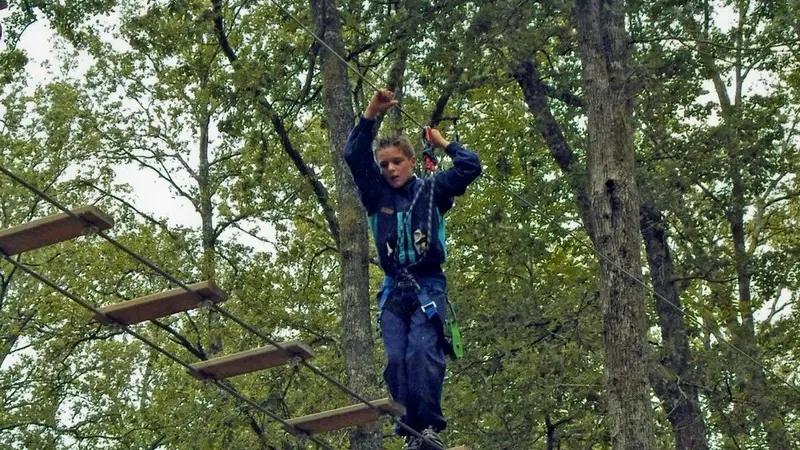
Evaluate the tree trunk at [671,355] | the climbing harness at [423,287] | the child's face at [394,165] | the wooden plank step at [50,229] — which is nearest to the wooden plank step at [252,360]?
the climbing harness at [423,287]

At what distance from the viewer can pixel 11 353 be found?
26.3 meters

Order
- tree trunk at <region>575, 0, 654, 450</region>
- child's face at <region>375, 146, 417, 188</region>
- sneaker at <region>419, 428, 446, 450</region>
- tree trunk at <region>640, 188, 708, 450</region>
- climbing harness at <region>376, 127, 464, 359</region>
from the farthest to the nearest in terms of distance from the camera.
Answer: tree trunk at <region>640, 188, 708, 450</region> < tree trunk at <region>575, 0, 654, 450</region> < child's face at <region>375, 146, 417, 188</region> < climbing harness at <region>376, 127, 464, 359</region> < sneaker at <region>419, 428, 446, 450</region>

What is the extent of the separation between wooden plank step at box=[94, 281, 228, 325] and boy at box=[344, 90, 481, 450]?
94 cm

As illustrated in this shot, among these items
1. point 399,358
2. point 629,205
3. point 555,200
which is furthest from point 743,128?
point 399,358

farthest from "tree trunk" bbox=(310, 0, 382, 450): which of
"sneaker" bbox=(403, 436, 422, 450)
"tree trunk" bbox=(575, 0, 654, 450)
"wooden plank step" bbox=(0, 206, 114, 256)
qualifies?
"wooden plank step" bbox=(0, 206, 114, 256)

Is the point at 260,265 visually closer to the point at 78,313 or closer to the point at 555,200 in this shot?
the point at 78,313

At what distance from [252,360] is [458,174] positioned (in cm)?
144

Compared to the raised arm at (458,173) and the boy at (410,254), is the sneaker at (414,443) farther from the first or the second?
the raised arm at (458,173)

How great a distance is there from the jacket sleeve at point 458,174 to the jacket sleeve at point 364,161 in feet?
1.09

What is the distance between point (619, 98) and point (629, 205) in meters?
1.14

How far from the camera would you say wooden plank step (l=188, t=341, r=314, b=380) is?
7180mm

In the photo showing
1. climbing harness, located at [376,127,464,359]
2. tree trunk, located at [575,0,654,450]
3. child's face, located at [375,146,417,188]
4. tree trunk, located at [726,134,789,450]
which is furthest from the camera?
tree trunk, located at [726,134,789,450]

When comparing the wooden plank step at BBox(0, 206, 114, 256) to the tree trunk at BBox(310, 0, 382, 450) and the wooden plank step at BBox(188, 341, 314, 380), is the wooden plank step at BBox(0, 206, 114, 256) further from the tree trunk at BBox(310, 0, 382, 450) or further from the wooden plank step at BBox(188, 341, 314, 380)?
the tree trunk at BBox(310, 0, 382, 450)

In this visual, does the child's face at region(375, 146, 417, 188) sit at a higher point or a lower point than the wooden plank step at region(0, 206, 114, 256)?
higher
